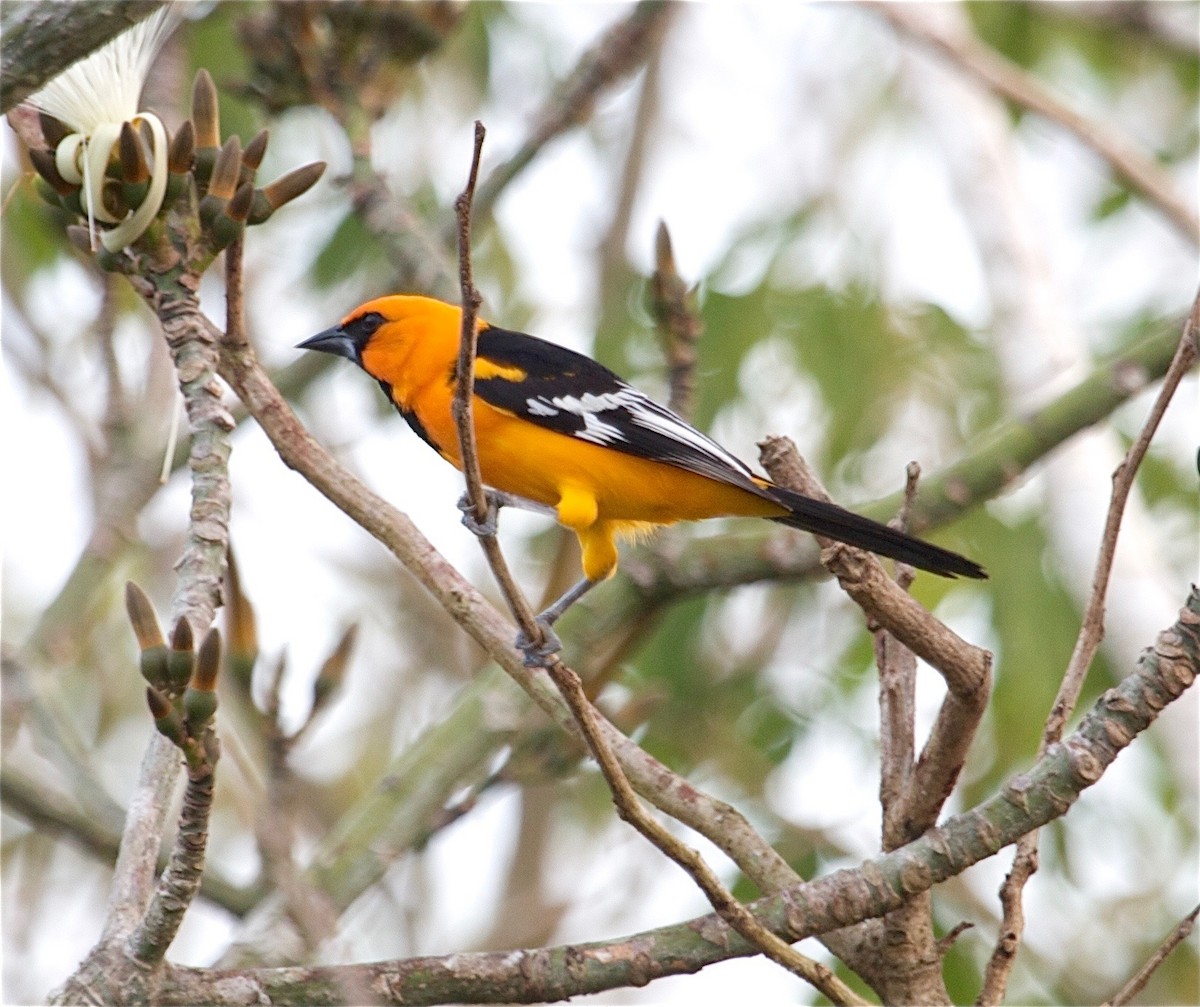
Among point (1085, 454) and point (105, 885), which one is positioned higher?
point (1085, 454)

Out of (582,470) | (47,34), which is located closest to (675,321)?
(582,470)

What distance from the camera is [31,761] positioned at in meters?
4.10

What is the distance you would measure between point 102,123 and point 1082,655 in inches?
78.0

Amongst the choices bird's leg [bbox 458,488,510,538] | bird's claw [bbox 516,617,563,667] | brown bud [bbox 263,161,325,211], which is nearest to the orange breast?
bird's leg [bbox 458,488,510,538]

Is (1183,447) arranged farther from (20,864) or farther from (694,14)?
(20,864)

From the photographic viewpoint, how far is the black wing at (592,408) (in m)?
3.61

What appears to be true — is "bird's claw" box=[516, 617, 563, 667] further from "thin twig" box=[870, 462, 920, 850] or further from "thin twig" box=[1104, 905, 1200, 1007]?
"thin twig" box=[1104, 905, 1200, 1007]

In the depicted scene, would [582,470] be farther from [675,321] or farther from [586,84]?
[586,84]

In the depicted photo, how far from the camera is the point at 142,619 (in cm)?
202

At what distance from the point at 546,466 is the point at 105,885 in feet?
9.11

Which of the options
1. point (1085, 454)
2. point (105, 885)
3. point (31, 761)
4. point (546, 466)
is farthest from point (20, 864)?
point (1085, 454)

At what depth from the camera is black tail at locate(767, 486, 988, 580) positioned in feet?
9.88

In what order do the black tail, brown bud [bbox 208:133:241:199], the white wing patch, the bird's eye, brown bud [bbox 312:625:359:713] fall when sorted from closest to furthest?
brown bud [bbox 208:133:241:199] < the black tail < brown bud [bbox 312:625:359:713] < the white wing patch < the bird's eye

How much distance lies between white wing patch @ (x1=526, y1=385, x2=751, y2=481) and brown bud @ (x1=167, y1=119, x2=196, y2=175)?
131 centimetres
